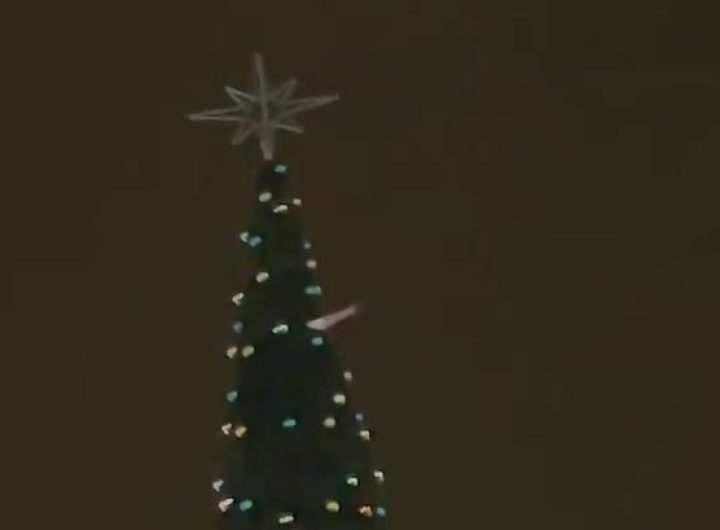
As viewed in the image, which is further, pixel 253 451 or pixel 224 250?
pixel 224 250

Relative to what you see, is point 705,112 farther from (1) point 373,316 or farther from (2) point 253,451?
(2) point 253,451

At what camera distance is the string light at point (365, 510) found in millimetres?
2227

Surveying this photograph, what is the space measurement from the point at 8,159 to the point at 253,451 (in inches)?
49.6

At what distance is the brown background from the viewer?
3.15 metres

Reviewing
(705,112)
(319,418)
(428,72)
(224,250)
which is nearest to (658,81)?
(705,112)

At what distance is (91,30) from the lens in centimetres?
327

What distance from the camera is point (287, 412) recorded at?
2.21m

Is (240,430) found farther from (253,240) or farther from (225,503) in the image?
(253,240)

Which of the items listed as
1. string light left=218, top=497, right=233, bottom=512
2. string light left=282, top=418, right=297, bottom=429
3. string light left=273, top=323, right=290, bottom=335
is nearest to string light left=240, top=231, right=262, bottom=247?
string light left=273, top=323, right=290, bottom=335

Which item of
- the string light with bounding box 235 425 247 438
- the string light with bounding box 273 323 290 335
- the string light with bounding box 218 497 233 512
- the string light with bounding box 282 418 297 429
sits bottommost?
the string light with bounding box 218 497 233 512

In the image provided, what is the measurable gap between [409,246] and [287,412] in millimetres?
1074

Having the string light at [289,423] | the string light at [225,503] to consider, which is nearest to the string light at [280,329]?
the string light at [289,423]

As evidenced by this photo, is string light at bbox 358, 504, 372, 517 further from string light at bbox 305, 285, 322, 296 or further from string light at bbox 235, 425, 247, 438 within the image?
string light at bbox 305, 285, 322, 296

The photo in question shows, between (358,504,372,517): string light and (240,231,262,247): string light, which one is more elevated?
(240,231,262,247): string light
